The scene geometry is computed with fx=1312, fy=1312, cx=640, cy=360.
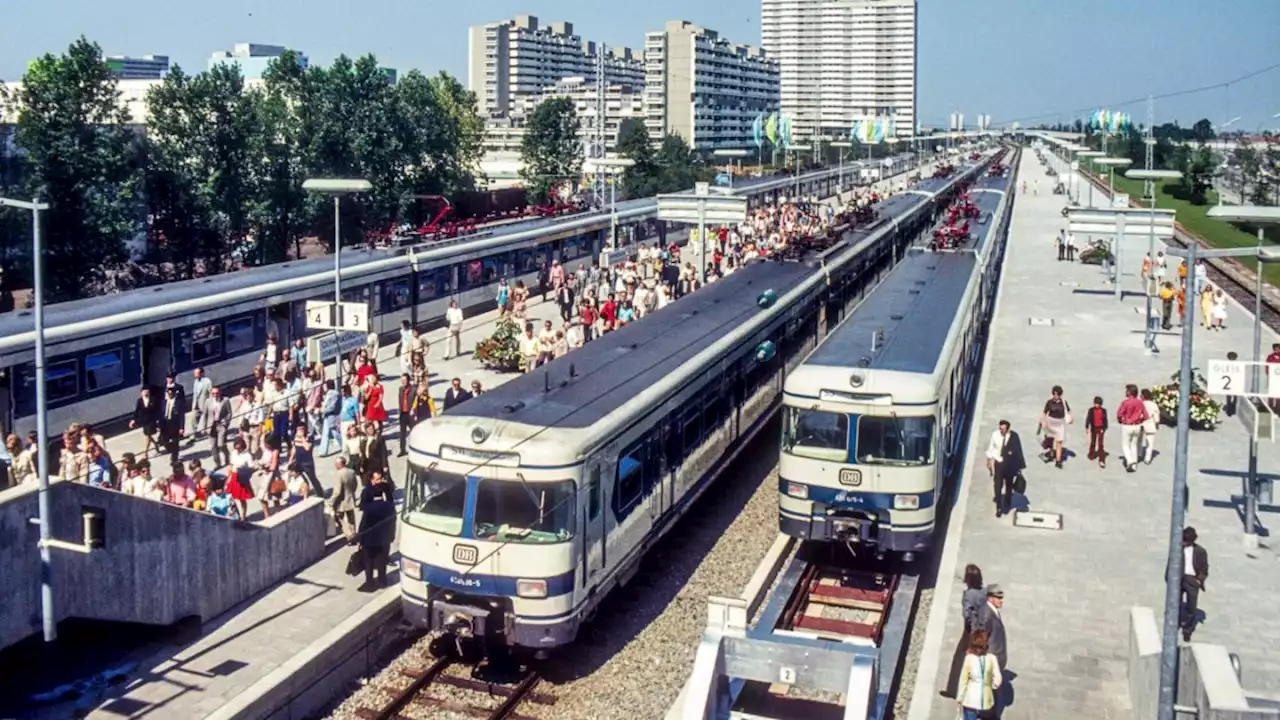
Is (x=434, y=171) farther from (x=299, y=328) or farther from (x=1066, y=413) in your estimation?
(x=1066, y=413)

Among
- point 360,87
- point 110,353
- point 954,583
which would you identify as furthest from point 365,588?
point 360,87

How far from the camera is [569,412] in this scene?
1377cm

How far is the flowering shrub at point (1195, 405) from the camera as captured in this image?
23.7 meters

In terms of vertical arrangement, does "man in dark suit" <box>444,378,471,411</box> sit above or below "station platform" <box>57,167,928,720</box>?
above

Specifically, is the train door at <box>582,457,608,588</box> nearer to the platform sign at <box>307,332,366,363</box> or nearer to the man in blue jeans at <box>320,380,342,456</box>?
the platform sign at <box>307,332,366,363</box>

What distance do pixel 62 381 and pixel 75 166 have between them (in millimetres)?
16713

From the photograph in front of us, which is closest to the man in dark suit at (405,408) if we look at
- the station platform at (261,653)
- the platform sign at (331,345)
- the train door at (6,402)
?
the platform sign at (331,345)

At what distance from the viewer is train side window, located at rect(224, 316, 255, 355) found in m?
26.0

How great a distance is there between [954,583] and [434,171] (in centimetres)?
4072

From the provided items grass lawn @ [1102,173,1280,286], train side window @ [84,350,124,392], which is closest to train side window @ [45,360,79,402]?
train side window @ [84,350,124,392]

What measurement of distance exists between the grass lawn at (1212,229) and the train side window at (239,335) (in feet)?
74.9

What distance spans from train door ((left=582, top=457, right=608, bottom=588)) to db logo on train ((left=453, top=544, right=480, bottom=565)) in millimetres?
1087

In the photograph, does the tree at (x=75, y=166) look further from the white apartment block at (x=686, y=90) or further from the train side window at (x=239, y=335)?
the white apartment block at (x=686, y=90)

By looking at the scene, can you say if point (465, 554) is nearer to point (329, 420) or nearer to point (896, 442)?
point (896, 442)
